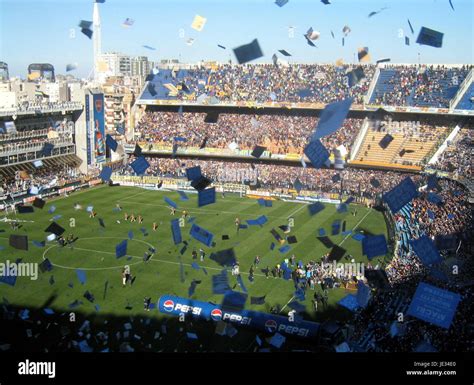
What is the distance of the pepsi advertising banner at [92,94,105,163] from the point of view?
5115 centimetres

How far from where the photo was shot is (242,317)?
1673cm

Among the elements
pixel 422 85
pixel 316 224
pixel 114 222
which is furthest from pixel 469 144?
pixel 114 222

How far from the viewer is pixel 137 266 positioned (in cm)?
2388

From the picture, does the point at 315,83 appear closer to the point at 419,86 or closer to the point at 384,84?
the point at 384,84

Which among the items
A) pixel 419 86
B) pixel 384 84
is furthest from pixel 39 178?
pixel 419 86

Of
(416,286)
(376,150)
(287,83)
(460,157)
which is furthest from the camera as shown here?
(287,83)

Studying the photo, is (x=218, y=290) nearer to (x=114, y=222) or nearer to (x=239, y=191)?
(x=114, y=222)

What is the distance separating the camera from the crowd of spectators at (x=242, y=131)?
1924 inches

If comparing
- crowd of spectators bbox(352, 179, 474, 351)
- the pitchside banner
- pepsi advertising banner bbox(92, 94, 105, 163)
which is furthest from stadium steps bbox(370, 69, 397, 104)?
the pitchside banner

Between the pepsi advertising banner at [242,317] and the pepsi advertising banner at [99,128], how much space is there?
116 ft

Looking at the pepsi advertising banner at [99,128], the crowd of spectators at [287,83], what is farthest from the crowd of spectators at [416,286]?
the pepsi advertising banner at [99,128]

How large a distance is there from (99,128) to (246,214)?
21.6 meters

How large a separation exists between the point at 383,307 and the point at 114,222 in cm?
2000

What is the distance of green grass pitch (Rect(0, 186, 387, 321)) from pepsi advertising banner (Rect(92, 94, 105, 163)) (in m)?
9.33
